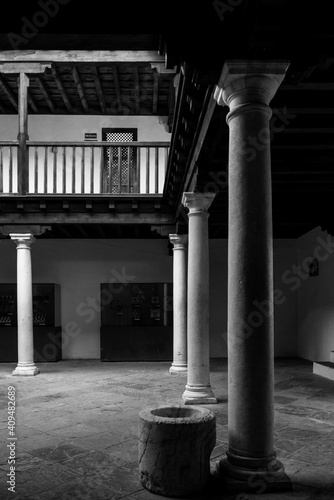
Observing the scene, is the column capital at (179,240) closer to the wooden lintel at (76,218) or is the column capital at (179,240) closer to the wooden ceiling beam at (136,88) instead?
the wooden lintel at (76,218)

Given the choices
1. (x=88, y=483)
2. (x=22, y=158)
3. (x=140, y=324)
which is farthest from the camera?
(x=140, y=324)

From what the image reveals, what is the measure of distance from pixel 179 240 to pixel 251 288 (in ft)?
24.3

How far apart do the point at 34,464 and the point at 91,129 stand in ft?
33.3

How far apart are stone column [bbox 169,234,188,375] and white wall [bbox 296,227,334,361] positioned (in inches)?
139

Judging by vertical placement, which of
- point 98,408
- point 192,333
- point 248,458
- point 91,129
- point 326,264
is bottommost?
point 98,408

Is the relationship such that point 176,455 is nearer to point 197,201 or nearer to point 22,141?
point 197,201

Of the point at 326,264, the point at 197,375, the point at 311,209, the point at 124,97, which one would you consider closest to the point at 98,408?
the point at 197,375

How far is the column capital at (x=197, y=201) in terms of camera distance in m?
7.52

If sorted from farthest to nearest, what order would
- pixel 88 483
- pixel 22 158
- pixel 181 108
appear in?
pixel 22 158 → pixel 181 108 → pixel 88 483

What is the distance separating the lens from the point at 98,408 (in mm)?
7586

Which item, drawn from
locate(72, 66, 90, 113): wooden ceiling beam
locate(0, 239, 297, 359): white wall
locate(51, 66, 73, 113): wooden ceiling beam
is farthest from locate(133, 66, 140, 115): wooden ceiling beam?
locate(0, 239, 297, 359): white wall

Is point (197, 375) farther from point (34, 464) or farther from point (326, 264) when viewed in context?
point (326, 264)

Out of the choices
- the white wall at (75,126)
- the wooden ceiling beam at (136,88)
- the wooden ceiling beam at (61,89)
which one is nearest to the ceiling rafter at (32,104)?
the white wall at (75,126)

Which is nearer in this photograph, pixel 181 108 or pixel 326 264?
pixel 181 108
